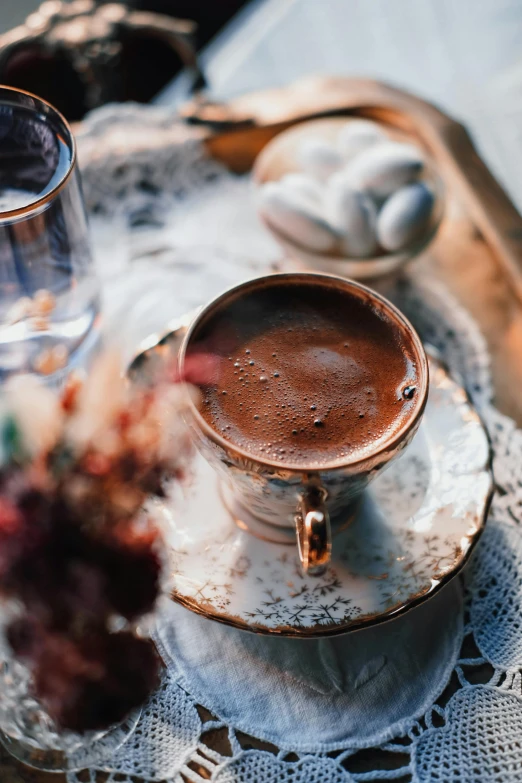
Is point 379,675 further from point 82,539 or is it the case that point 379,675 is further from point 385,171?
point 385,171

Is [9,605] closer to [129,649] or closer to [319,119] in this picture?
[129,649]

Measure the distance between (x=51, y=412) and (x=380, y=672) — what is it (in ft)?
1.37

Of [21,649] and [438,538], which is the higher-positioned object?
[21,649]

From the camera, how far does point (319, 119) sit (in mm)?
1195

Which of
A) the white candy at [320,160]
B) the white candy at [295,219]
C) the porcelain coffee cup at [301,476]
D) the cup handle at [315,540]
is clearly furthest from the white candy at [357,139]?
the cup handle at [315,540]

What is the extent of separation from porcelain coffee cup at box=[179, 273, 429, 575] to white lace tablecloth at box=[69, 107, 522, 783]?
0.39 feet

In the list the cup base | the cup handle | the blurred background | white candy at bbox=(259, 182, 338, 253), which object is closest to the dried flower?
the cup handle

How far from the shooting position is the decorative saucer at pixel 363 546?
2.28 feet

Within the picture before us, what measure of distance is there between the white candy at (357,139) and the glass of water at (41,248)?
16.3 inches

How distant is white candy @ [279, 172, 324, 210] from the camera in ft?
3.32

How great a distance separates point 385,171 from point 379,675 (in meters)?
0.63

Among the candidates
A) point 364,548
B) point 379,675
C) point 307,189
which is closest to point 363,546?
point 364,548

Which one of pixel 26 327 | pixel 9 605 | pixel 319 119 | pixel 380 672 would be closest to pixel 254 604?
pixel 380 672

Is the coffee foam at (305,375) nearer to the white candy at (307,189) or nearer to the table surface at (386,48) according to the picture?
the white candy at (307,189)
